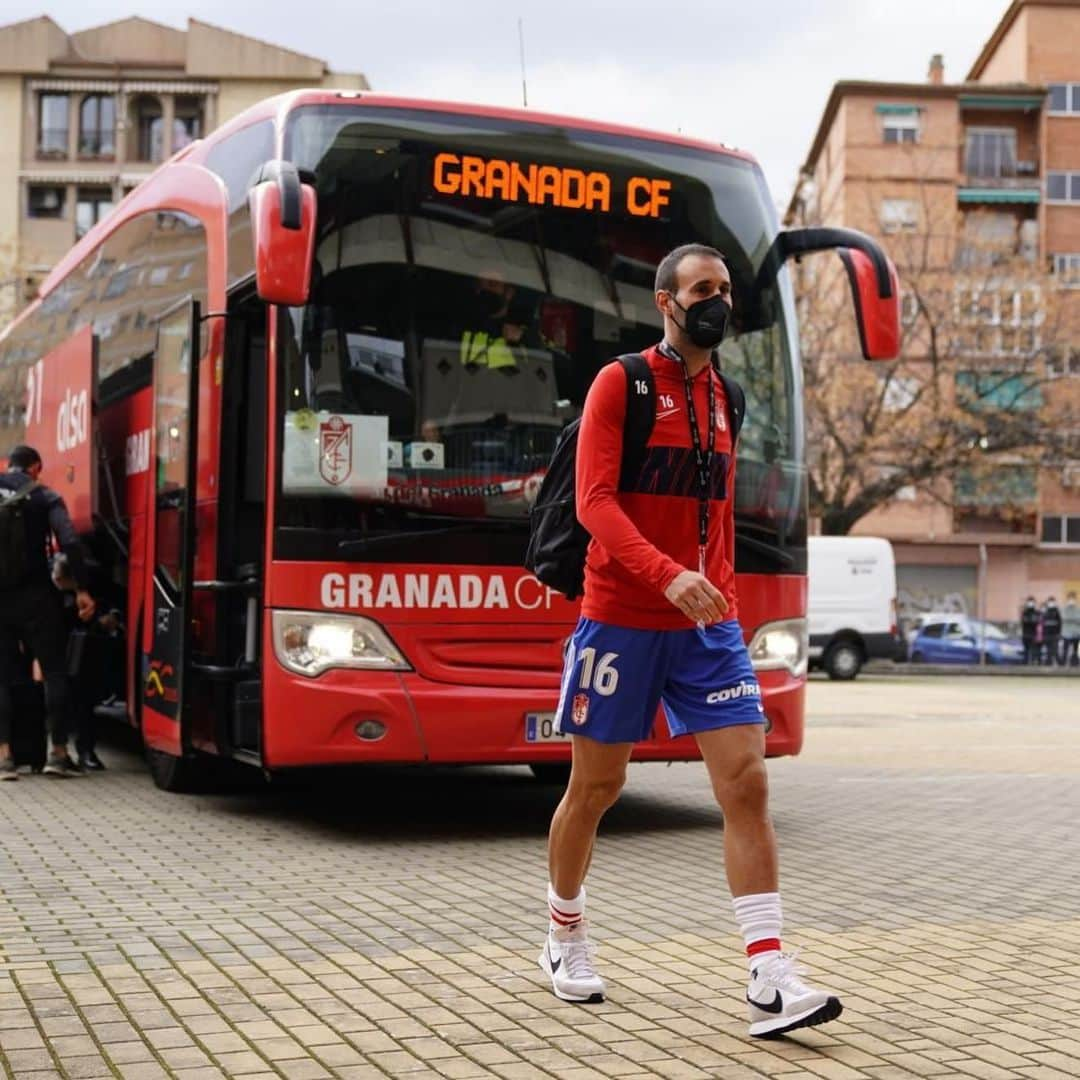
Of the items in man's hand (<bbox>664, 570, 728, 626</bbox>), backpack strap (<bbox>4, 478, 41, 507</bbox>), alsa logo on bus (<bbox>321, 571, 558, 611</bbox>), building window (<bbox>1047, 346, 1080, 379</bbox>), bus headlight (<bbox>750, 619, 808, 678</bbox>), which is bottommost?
bus headlight (<bbox>750, 619, 808, 678</bbox>)

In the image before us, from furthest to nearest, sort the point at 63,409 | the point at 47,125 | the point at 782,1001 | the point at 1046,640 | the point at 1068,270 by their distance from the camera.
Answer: the point at 47,125 < the point at 1068,270 < the point at 1046,640 < the point at 63,409 < the point at 782,1001

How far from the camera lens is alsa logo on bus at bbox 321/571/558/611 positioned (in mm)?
8266

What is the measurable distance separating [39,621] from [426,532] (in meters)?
3.70

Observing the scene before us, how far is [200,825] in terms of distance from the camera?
9008 mm

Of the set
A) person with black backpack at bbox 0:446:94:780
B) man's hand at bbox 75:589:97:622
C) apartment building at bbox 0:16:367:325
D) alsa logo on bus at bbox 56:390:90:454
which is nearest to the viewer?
man's hand at bbox 75:589:97:622

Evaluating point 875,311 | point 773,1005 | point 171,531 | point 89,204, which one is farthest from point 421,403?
point 89,204

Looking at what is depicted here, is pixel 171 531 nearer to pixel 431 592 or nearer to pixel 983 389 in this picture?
pixel 431 592

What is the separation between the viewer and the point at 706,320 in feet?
16.0

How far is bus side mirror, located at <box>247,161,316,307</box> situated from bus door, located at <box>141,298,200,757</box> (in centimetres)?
169

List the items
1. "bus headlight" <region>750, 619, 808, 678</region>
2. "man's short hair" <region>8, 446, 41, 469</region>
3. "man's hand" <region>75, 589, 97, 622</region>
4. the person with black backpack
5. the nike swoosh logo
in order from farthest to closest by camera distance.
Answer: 1. "man's short hair" <region>8, 446, 41, 469</region>
2. the person with black backpack
3. "man's hand" <region>75, 589, 97, 622</region>
4. "bus headlight" <region>750, 619, 808, 678</region>
5. the nike swoosh logo

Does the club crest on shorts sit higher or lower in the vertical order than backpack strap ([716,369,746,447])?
lower

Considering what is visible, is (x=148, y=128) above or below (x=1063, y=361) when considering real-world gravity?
above

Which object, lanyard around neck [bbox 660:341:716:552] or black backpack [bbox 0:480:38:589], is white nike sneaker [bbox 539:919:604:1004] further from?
black backpack [bbox 0:480:38:589]

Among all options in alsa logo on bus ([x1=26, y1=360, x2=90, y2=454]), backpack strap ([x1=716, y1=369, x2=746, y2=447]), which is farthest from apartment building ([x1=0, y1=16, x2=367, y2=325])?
backpack strap ([x1=716, y1=369, x2=746, y2=447])
